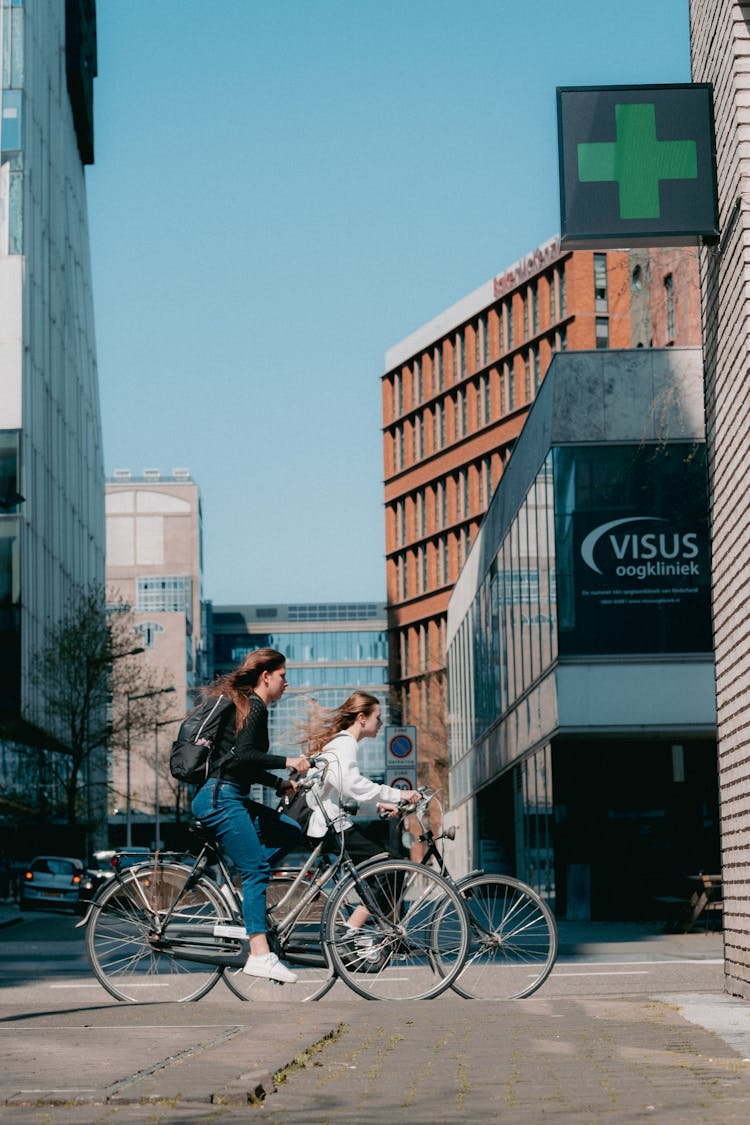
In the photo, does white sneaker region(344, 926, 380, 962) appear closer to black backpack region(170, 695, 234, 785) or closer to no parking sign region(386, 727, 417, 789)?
black backpack region(170, 695, 234, 785)

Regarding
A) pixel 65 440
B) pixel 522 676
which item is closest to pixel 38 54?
pixel 65 440

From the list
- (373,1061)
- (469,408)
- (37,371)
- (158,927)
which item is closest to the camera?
(373,1061)

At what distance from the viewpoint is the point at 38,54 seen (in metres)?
67.1

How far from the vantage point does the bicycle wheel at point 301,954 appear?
891 centimetres

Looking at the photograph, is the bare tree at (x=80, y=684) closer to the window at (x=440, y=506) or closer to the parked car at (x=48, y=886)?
the parked car at (x=48, y=886)

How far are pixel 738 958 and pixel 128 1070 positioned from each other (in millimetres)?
5261

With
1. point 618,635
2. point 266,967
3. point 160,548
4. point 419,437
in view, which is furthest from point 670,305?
point 160,548

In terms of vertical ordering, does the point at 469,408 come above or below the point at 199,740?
above

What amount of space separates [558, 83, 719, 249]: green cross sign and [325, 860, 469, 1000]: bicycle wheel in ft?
13.8

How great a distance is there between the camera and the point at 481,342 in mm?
93438

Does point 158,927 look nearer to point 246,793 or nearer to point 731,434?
point 246,793

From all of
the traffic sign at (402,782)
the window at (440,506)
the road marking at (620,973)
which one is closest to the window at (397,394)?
the window at (440,506)

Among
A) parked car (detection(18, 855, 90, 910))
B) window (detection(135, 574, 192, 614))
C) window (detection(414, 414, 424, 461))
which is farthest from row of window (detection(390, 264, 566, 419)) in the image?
window (detection(135, 574, 192, 614))

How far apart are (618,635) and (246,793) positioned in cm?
1992
